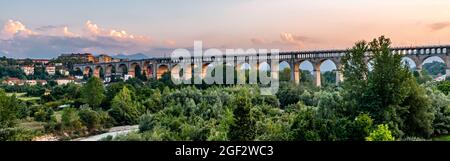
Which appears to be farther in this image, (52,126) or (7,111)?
(52,126)

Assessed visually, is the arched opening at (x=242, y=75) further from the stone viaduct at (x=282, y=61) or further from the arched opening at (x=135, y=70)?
the arched opening at (x=135, y=70)

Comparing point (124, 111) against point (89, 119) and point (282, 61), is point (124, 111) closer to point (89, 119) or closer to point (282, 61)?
point (89, 119)

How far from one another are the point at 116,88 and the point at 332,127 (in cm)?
1929

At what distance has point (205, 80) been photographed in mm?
30953

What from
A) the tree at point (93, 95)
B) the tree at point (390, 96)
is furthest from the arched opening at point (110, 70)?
the tree at point (390, 96)

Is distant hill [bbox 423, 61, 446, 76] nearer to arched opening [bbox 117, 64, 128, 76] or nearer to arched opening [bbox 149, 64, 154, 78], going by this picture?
arched opening [bbox 149, 64, 154, 78]

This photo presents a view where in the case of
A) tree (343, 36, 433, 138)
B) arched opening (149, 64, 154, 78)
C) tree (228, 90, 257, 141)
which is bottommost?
tree (228, 90, 257, 141)

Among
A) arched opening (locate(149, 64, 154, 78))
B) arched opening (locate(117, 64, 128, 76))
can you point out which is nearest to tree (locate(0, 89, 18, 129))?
arched opening (locate(149, 64, 154, 78))

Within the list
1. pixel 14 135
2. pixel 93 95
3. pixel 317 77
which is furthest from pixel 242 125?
pixel 317 77

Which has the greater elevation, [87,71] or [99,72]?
[87,71]
